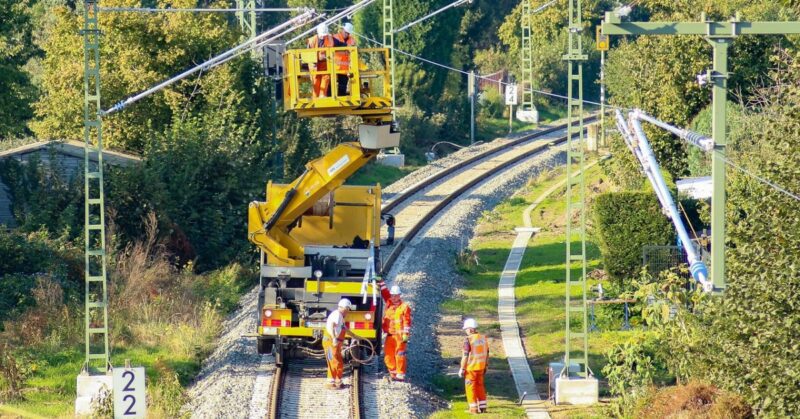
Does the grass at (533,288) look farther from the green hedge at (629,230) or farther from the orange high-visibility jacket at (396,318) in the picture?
the orange high-visibility jacket at (396,318)

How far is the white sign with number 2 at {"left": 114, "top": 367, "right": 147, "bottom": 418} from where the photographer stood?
17516mm

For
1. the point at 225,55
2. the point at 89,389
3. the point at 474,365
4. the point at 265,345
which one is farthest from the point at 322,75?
the point at 89,389

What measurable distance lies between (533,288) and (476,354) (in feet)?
36.5

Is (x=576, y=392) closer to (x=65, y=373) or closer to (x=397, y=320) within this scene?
(x=397, y=320)

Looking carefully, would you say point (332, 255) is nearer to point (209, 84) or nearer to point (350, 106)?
point (350, 106)

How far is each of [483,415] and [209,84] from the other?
1882cm

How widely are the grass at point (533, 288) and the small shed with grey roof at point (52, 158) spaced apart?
9.70m

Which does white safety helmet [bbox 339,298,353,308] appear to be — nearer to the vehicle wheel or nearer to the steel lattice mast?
the vehicle wheel

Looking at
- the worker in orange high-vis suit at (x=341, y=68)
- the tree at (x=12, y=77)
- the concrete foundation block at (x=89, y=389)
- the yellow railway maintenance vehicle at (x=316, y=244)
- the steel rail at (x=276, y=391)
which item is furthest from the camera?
the tree at (x=12, y=77)

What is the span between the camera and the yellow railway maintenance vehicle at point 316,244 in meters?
20.0

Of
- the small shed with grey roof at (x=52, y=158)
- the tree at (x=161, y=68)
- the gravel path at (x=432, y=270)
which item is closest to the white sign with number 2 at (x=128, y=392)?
the gravel path at (x=432, y=270)

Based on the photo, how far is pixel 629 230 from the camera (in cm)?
2906

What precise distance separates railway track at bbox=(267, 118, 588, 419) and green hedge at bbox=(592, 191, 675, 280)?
5.15 metres

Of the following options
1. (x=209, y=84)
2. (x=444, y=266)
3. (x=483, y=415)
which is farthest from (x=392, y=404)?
(x=209, y=84)
